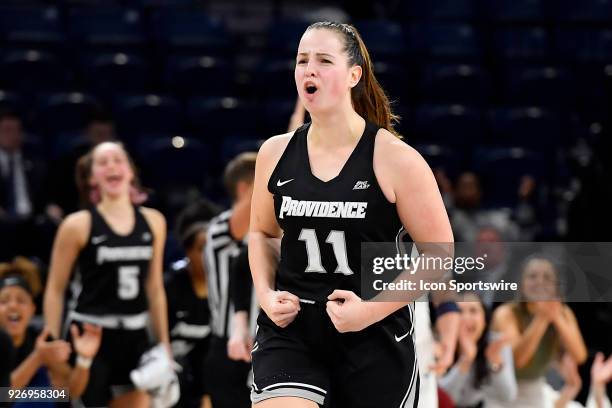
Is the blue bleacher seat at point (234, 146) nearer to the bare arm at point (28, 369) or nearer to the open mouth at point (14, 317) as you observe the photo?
the open mouth at point (14, 317)

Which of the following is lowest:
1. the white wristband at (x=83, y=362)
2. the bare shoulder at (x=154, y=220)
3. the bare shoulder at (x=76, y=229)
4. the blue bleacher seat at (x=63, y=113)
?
the white wristband at (x=83, y=362)

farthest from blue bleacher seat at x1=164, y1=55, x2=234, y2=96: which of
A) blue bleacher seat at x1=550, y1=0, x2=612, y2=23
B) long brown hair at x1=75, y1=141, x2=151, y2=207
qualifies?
long brown hair at x1=75, y1=141, x2=151, y2=207

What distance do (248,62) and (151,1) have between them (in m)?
1.17

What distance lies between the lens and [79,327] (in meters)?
5.81

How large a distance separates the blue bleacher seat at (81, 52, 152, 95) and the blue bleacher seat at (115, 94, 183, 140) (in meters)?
0.41

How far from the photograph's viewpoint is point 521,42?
1105cm

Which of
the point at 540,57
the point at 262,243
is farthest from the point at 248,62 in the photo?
the point at 262,243

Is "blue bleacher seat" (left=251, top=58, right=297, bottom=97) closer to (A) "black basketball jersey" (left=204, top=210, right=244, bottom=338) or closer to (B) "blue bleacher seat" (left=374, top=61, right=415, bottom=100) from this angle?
(B) "blue bleacher seat" (left=374, top=61, right=415, bottom=100)

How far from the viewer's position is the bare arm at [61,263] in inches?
223

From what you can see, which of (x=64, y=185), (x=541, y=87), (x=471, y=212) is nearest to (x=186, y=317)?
(x=64, y=185)

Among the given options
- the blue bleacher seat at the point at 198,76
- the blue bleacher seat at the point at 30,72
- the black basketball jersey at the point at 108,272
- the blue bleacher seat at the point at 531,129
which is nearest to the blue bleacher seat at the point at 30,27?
the blue bleacher seat at the point at 30,72

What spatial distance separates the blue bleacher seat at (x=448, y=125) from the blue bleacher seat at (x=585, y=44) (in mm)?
1600

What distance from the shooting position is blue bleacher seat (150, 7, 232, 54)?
10688 millimetres

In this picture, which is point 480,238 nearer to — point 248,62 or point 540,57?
point 540,57
